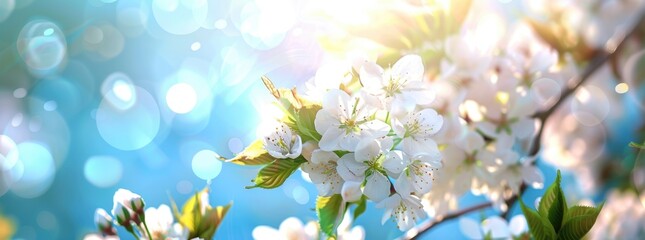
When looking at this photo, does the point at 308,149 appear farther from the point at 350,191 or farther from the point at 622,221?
the point at 622,221

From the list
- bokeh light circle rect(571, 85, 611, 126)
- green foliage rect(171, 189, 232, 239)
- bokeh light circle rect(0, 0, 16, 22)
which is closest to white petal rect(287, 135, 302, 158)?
green foliage rect(171, 189, 232, 239)

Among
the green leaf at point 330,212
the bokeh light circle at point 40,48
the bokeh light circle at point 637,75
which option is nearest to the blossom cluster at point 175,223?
the green leaf at point 330,212

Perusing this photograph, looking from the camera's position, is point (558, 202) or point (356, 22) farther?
point (356, 22)

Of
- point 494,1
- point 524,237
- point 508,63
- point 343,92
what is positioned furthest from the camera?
point 494,1

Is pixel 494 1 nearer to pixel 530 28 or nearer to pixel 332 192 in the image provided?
pixel 530 28

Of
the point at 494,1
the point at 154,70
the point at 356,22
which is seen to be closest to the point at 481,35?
the point at 356,22

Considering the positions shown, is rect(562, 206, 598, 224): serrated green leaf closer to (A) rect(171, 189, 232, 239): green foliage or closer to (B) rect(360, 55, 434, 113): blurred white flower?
(B) rect(360, 55, 434, 113): blurred white flower

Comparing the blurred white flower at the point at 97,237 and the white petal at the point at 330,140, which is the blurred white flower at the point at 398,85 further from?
the blurred white flower at the point at 97,237
